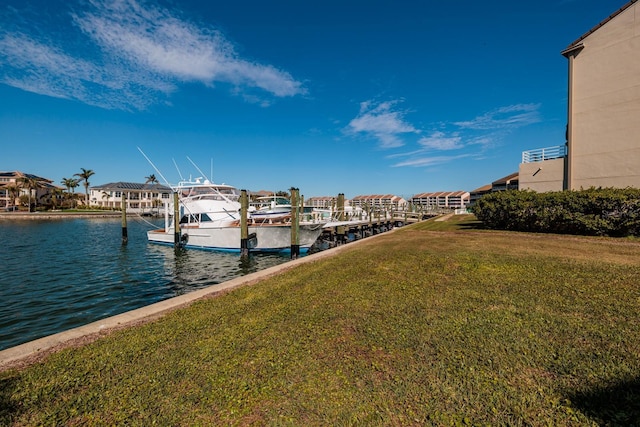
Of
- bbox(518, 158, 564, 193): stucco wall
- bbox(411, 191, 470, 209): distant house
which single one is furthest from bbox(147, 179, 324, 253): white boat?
bbox(411, 191, 470, 209): distant house

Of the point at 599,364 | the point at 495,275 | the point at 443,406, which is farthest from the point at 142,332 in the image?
the point at 495,275

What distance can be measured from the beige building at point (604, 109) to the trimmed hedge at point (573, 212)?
4092 millimetres

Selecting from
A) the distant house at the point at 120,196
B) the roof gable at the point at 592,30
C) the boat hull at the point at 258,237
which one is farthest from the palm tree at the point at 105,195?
the roof gable at the point at 592,30

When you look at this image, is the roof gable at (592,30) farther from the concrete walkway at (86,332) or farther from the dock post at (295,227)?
the concrete walkway at (86,332)

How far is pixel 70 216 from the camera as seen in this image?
63969 millimetres

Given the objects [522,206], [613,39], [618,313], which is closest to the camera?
A: [618,313]

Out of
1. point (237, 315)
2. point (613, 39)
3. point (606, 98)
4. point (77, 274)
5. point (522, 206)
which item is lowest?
point (77, 274)

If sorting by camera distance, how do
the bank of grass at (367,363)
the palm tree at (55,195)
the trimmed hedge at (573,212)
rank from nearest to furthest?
1. the bank of grass at (367,363)
2. the trimmed hedge at (573,212)
3. the palm tree at (55,195)

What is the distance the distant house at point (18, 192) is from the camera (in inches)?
2703

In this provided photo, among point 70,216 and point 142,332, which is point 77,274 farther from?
point 70,216

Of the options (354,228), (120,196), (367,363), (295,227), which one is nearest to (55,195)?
(120,196)

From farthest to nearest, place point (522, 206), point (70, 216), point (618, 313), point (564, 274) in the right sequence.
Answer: point (70, 216), point (522, 206), point (564, 274), point (618, 313)

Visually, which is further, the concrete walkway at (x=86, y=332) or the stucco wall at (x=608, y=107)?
the stucco wall at (x=608, y=107)

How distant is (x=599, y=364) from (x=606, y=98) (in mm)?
20125
